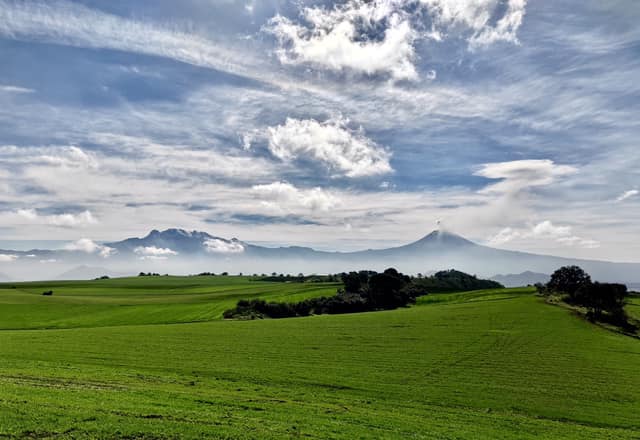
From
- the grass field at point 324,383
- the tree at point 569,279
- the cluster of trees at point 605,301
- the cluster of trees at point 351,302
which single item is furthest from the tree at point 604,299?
the cluster of trees at point 351,302

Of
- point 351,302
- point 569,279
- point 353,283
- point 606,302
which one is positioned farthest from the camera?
point 353,283

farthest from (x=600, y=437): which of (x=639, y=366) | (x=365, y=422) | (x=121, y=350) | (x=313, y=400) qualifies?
(x=121, y=350)

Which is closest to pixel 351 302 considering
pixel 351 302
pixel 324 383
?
pixel 351 302

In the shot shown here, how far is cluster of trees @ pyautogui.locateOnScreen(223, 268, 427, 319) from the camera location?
11588 centimetres

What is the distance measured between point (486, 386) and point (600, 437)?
36.9 feet

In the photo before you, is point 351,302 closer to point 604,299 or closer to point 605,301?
point 604,299

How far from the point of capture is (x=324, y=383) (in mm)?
35250

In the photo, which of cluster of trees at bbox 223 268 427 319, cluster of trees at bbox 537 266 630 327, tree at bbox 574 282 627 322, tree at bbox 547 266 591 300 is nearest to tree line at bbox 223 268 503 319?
cluster of trees at bbox 223 268 427 319

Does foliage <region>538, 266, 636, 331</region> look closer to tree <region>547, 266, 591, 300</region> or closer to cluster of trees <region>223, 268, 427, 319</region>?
tree <region>547, 266, 591, 300</region>

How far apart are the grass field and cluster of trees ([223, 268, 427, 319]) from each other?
45.0 meters

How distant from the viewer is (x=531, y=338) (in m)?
61.0

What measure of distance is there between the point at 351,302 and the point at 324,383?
97.3 metres

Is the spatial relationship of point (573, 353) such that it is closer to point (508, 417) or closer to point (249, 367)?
point (508, 417)

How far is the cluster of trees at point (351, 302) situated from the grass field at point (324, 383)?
45.0 m
